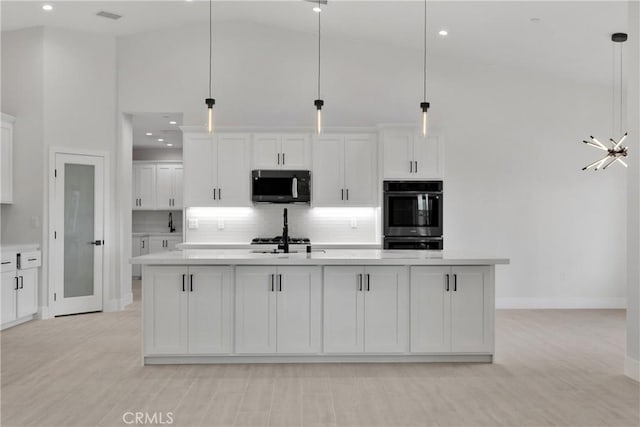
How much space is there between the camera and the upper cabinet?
6621 mm

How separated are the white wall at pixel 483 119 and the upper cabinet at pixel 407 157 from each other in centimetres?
57

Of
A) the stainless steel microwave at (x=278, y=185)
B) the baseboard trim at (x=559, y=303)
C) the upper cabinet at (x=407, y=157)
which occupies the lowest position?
the baseboard trim at (x=559, y=303)

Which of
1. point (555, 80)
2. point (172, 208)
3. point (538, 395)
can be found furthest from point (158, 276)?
point (172, 208)

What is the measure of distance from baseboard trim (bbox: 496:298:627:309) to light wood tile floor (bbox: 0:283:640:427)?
75.7 inches

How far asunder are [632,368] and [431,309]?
156 centimetres

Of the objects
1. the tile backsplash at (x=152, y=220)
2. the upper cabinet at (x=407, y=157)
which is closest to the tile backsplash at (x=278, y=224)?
the upper cabinet at (x=407, y=157)

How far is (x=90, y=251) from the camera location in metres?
6.88

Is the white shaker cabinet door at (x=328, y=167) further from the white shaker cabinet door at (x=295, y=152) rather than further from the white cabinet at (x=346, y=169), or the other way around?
the white shaker cabinet door at (x=295, y=152)

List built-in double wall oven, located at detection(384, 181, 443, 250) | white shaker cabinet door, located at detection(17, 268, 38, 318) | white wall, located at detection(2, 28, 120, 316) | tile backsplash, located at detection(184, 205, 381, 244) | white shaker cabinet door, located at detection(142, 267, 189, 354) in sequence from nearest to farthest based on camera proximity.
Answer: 1. white shaker cabinet door, located at detection(142, 267, 189, 354)
2. white shaker cabinet door, located at detection(17, 268, 38, 318)
3. white wall, located at detection(2, 28, 120, 316)
4. built-in double wall oven, located at detection(384, 181, 443, 250)
5. tile backsplash, located at detection(184, 205, 381, 244)

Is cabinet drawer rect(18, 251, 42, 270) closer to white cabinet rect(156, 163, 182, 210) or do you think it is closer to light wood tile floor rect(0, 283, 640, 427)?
light wood tile floor rect(0, 283, 640, 427)

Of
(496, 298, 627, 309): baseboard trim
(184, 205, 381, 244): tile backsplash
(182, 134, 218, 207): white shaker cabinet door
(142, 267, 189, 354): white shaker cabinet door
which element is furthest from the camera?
(184, 205, 381, 244): tile backsplash

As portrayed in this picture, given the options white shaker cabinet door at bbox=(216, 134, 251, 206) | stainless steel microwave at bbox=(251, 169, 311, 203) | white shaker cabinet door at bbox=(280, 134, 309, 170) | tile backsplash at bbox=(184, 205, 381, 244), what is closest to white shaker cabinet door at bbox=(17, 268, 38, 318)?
tile backsplash at bbox=(184, 205, 381, 244)

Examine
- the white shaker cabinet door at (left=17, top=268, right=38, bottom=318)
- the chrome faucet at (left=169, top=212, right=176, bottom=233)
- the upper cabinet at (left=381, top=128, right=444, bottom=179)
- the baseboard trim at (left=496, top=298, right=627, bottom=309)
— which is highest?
the upper cabinet at (left=381, top=128, right=444, bottom=179)

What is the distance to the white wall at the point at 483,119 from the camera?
7.09m
